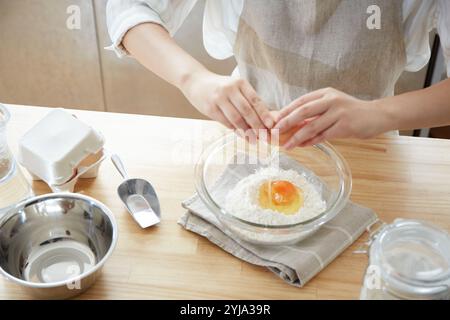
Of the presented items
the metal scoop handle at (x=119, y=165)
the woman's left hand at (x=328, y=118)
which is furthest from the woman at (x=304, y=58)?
the metal scoop handle at (x=119, y=165)

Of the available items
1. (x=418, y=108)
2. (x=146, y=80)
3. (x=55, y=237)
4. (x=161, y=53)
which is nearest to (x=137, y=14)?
(x=161, y=53)

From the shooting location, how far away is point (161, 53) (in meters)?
1.23

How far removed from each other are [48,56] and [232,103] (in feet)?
4.53

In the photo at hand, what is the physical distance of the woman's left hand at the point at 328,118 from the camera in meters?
1.09

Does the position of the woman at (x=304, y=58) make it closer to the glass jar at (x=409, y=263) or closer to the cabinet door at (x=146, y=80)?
the glass jar at (x=409, y=263)

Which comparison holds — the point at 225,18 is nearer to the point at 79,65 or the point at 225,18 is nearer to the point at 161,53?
the point at 161,53

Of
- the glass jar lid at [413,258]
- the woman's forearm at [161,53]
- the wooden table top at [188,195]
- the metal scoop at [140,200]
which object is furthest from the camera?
the woman's forearm at [161,53]

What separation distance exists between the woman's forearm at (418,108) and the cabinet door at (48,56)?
51.9 inches

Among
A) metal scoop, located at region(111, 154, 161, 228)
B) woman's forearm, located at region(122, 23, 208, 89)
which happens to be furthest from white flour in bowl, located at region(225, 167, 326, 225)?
woman's forearm, located at region(122, 23, 208, 89)

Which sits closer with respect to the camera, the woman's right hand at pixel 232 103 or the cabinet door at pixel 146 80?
the woman's right hand at pixel 232 103

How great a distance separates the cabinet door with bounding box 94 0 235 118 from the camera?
2.12 metres
